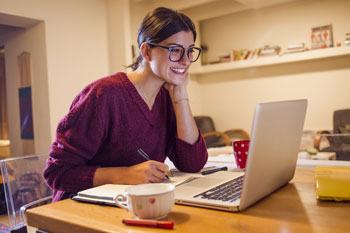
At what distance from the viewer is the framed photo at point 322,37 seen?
197 inches

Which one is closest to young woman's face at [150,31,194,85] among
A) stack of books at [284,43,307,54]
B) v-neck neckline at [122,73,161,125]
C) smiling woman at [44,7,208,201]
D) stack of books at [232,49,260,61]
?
smiling woman at [44,7,208,201]

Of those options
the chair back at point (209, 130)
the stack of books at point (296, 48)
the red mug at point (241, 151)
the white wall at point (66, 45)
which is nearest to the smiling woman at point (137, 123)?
the red mug at point (241, 151)

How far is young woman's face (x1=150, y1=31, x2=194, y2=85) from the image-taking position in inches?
49.1

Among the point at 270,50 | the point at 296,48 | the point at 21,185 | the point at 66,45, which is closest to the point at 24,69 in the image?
the point at 66,45

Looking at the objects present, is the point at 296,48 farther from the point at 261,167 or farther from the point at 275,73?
the point at 261,167

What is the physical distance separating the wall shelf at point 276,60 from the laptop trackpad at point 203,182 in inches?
177

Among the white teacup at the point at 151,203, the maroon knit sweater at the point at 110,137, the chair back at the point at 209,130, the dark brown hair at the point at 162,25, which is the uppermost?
the dark brown hair at the point at 162,25

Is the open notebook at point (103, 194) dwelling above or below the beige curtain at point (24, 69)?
below

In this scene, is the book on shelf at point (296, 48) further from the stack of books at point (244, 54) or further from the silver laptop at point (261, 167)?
the silver laptop at point (261, 167)

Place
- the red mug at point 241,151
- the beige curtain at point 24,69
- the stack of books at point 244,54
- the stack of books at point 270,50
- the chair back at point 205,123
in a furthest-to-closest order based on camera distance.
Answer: the chair back at point 205,123
the stack of books at point 244,54
the stack of books at point 270,50
the beige curtain at point 24,69
the red mug at point 241,151

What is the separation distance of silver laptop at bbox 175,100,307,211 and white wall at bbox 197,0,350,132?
15.1 ft

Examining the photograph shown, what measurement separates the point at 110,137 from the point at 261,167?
0.64m

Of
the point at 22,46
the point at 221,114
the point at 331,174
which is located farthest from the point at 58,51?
the point at 331,174

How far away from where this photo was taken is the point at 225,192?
0.87 meters
